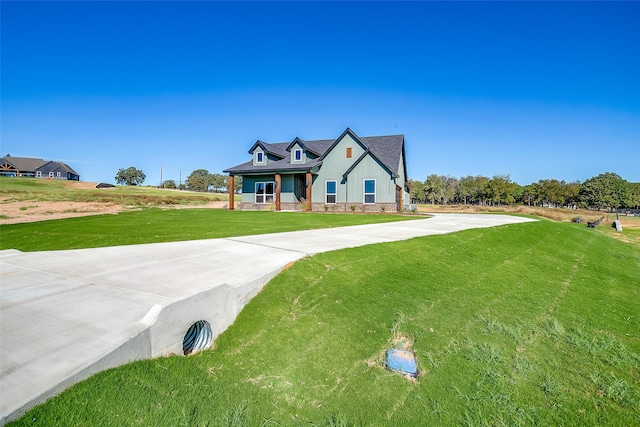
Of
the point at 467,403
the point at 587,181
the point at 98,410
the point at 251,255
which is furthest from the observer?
the point at 587,181

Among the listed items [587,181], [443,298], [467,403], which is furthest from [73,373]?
[587,181]

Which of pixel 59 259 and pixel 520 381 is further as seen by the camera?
pixel 59 259

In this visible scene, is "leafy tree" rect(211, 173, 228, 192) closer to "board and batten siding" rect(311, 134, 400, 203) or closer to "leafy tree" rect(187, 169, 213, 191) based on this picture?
"leafy tree" rect(187, 169, 213, 191)

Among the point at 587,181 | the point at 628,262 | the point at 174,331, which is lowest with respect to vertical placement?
the point at 628,262

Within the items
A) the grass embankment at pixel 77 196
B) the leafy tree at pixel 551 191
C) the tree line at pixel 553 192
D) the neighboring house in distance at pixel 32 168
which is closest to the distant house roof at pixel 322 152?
the grass embankment at pixel 77 196

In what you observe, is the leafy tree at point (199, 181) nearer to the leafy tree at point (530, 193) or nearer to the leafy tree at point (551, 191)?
the leafy tree at point (530, 193)

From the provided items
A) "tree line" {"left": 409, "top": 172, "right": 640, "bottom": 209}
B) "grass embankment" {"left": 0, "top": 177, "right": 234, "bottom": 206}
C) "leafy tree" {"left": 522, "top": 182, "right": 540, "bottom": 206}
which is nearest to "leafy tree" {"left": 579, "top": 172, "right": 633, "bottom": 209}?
"tree line" {"left": 409, "top": 172, "right": 640, "bottom": 209}

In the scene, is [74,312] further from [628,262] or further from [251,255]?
[628,262]

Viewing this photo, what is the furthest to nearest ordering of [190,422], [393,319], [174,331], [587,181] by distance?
1. [587,181]
2. [393,319]
3. [174,331]
4. [190,422]

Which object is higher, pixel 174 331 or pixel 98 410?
pixel 174 331
